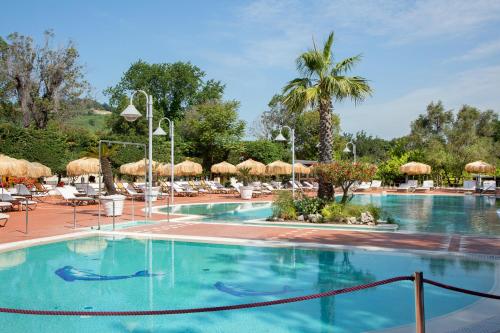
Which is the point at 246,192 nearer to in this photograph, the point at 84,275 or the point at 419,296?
the point at 84,275

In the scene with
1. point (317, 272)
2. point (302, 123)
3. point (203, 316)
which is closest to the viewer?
point (203, 316)

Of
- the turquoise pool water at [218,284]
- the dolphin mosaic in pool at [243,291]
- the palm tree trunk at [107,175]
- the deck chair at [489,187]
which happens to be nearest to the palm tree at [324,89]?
the turquoise pool water at [218,284]

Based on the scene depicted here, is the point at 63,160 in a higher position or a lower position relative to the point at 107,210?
higher

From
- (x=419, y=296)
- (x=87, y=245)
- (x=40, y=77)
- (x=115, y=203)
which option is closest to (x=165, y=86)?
(x=40, y=77)

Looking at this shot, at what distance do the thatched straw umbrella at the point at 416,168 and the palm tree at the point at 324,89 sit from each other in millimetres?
22465

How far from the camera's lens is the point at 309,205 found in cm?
1504

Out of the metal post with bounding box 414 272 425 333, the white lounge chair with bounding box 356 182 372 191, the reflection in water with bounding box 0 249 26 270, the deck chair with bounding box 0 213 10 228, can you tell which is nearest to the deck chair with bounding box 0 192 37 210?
the deck chair with bounding box 0 213 10 228

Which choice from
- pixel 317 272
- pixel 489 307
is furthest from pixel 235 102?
pixel 489 307

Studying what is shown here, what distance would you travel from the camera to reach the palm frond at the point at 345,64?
15438mm

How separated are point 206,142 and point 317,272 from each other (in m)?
31.7

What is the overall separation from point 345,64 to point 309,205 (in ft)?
16.2

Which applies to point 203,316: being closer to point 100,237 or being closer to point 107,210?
point 100,237

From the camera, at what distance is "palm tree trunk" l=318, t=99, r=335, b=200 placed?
15.4 metres

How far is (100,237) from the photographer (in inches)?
484
